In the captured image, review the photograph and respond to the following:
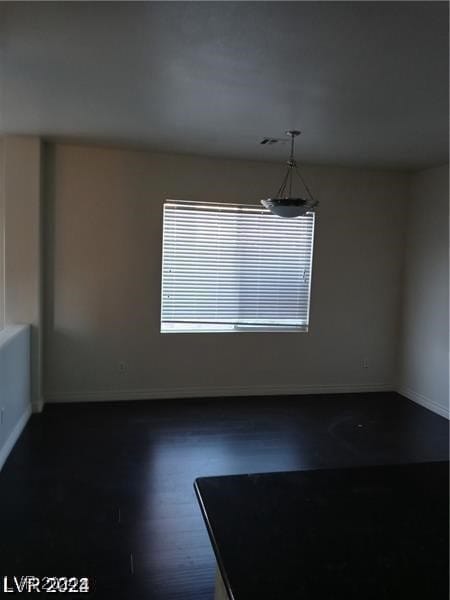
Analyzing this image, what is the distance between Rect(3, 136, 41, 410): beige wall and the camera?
4281 mm

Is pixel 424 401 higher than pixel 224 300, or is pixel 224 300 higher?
pixel 224 300

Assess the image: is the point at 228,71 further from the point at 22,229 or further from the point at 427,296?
the point at 427,296

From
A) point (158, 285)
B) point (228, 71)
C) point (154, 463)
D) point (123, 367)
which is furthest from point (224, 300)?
point (228, 71)

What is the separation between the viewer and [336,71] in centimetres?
251

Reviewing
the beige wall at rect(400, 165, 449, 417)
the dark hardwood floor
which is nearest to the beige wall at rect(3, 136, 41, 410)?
the dark hardwood floor

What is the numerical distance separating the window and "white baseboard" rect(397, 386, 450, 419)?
1479mm

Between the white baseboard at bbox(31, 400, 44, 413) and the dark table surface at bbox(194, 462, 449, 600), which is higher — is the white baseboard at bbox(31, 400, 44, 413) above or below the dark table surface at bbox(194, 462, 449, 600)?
below

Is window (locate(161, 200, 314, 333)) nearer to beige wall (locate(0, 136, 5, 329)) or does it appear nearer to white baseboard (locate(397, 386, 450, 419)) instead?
white baseboard (locate(397, 386, 450, 419))

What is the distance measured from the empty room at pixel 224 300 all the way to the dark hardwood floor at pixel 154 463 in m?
0.02

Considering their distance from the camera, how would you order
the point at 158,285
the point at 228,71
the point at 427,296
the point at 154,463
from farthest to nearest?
1. the point at 427,296
2. the point at 158,285
3. the point at 154,463
4. the point at 228,71

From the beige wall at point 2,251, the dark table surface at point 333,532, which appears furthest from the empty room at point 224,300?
the beige wall at point 2,251

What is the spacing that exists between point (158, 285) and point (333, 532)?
13.3 feet

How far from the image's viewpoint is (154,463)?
11.6 ft

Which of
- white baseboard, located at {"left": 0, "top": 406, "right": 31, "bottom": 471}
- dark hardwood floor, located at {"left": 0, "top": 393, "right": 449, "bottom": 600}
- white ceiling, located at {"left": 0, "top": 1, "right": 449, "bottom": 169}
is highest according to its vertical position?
white ceiling, located at {"left": 0, "top": 1, "right": 449, "bottom": 169}
